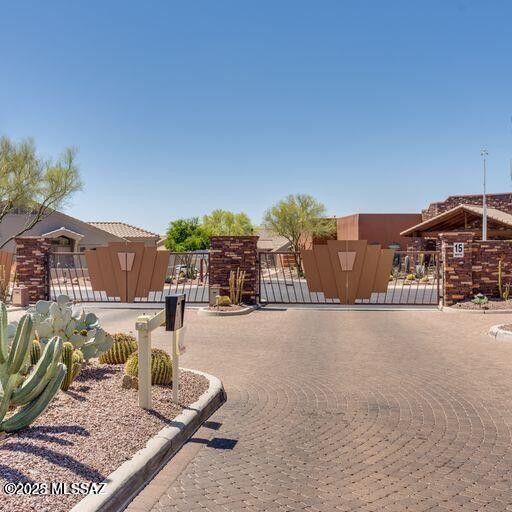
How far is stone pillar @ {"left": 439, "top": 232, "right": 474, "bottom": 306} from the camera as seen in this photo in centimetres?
1738

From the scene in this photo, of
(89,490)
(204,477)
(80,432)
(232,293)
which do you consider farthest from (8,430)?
(232,293)

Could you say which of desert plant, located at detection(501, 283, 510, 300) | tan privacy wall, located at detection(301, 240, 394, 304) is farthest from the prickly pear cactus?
desert plant, located at detection(501, 283, 510, 300)

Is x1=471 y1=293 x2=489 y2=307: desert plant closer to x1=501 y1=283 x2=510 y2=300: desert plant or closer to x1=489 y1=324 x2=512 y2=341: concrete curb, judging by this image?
x1=501 y1=283 x2=510 y2=300: desert plant

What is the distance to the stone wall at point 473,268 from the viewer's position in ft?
57.1

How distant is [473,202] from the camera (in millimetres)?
38406

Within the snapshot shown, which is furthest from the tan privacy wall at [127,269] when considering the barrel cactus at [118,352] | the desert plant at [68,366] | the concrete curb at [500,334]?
the desert plant at [68,366]

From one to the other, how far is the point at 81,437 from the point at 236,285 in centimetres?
1318

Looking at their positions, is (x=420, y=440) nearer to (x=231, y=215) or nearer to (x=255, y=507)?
(x=255, y=507)

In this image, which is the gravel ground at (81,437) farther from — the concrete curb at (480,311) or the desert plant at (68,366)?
the concrete curb at (480,311)

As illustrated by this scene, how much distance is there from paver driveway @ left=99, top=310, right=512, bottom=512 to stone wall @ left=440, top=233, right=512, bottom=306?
5878 millimetres

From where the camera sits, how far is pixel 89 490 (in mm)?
4020

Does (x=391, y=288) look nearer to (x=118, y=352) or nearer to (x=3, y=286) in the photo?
(x=3, y=286)

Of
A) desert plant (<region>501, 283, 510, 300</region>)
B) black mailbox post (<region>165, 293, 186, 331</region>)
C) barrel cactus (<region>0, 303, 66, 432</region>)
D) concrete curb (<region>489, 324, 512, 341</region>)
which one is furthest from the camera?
desert plant (<region>501, 283, 510, 300</region>)

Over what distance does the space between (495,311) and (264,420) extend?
39.2 feet
